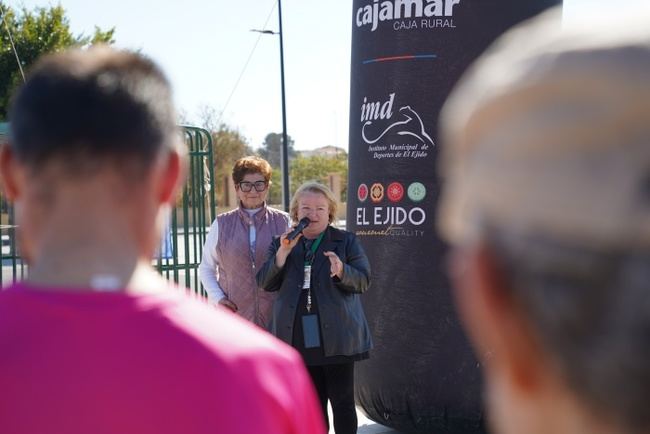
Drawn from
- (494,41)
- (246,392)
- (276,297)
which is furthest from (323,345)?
(246,392)

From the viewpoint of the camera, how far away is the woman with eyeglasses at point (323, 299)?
503 cm

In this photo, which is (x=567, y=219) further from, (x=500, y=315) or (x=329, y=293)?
(x=329, y=293)

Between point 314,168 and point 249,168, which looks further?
point 314,168

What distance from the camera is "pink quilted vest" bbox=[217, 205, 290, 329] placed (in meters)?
5.47

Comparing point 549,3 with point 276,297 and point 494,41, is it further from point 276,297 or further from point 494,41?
point 276,297

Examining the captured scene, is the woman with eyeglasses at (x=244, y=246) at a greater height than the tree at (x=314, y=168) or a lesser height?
lesser

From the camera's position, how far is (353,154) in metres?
6.01

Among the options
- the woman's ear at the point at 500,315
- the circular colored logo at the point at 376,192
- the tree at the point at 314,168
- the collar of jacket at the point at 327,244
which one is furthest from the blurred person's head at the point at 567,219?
the tree at the point at 314,168

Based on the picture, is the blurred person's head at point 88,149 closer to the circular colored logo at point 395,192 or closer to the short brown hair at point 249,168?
the short brown hair at point 249,168

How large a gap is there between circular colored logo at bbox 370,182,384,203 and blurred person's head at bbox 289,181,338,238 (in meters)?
0.48

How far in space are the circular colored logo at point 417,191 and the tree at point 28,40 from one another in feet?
75.1

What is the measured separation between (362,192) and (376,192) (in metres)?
0.13

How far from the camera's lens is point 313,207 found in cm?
526

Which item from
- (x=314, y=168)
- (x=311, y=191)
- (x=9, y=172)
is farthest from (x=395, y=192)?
(x=314, y=168)
